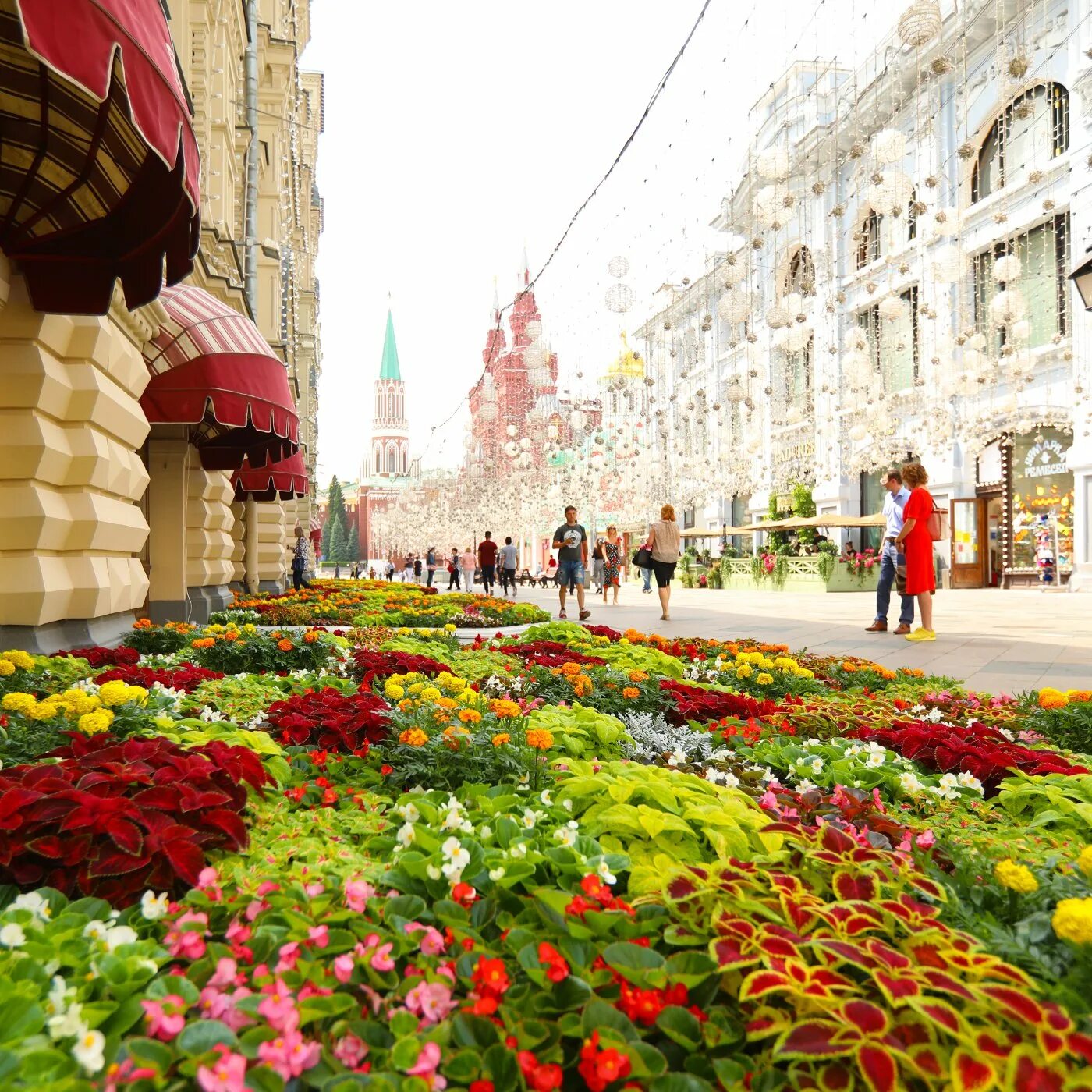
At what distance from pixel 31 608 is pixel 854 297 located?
32.5m

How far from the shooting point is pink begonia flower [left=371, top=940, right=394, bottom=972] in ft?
4.86

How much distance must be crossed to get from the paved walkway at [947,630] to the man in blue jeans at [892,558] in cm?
21

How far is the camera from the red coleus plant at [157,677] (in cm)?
419

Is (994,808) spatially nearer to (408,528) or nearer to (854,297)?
(854,297)

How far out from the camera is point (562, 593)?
1573 cm

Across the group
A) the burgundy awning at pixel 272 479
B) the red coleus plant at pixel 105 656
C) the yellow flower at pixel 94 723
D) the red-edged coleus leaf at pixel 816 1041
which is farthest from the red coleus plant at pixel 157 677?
the burgundy awning at pixel 272 479

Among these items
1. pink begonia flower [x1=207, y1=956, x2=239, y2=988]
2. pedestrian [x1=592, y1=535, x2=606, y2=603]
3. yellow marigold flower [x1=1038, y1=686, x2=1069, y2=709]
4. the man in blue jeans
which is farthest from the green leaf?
pedestrian [x1=592, y1=535, x2=606, y2=603]

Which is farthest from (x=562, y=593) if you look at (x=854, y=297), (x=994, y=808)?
(x=854, y=297)

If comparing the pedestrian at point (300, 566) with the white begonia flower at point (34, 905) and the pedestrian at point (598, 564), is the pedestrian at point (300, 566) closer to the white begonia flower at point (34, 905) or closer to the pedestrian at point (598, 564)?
the pedestrian at point (598, 564)

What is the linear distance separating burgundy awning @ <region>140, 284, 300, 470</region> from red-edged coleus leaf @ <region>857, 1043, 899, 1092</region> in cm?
766

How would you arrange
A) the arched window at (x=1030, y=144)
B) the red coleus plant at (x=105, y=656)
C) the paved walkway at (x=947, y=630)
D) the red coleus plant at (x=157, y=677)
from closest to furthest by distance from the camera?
the red coleus plant at (x=157, y=677), the red coleus plant at (x=105, y=656), the paved walkway at (x=947, y=630), the arched window at (x=1030, y=144)

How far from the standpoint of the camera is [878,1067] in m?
1.19

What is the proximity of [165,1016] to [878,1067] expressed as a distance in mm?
1093

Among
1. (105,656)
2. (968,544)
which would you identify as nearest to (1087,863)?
(105,656)
